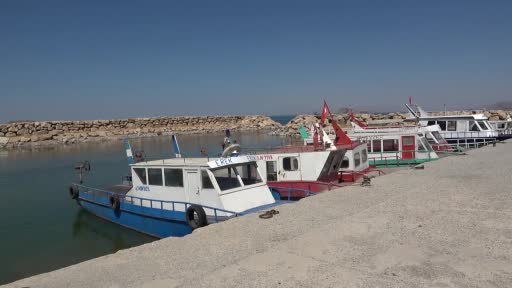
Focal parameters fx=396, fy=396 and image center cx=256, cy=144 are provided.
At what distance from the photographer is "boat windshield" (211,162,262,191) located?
12.5 m

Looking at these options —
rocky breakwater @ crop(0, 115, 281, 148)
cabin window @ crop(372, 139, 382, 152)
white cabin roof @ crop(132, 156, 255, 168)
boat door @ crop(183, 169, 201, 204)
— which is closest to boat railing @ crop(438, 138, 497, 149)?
cabin window @ crop(372, 139, 382, 152)

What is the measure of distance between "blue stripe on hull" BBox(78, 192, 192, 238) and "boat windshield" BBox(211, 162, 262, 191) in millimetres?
1644

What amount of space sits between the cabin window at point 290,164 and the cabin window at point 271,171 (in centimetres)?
43

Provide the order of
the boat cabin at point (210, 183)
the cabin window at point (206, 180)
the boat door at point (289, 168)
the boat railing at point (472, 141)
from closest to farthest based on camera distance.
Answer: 1. the boat cabin at point (210, 183)
2. the cabin window at point (206, 180)
3. the boat door at point (289, 168)
4. the boat railing at point (472, 141)

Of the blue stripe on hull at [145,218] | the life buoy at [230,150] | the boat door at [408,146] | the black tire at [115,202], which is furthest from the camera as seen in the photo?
the boat door at [408,146]

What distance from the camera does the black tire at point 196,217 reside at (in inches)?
459

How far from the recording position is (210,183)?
12.4 meters

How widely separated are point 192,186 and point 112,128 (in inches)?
2887

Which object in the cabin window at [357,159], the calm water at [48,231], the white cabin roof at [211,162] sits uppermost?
the white cabin roof at [211,162]

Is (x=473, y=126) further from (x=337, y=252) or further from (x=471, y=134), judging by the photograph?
(x=337, y=252)

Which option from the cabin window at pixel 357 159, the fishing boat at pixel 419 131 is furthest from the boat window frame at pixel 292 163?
the fishing boat at pixel 419 131

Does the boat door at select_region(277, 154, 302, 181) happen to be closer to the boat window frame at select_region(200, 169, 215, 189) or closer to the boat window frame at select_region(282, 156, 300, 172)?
the boat window frame at select_region(282, 156, 300, 172)

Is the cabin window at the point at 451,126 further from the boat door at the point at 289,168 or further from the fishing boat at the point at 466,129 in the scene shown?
the boat door at the point at 289,168

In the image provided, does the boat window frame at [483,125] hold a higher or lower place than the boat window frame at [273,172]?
higher
